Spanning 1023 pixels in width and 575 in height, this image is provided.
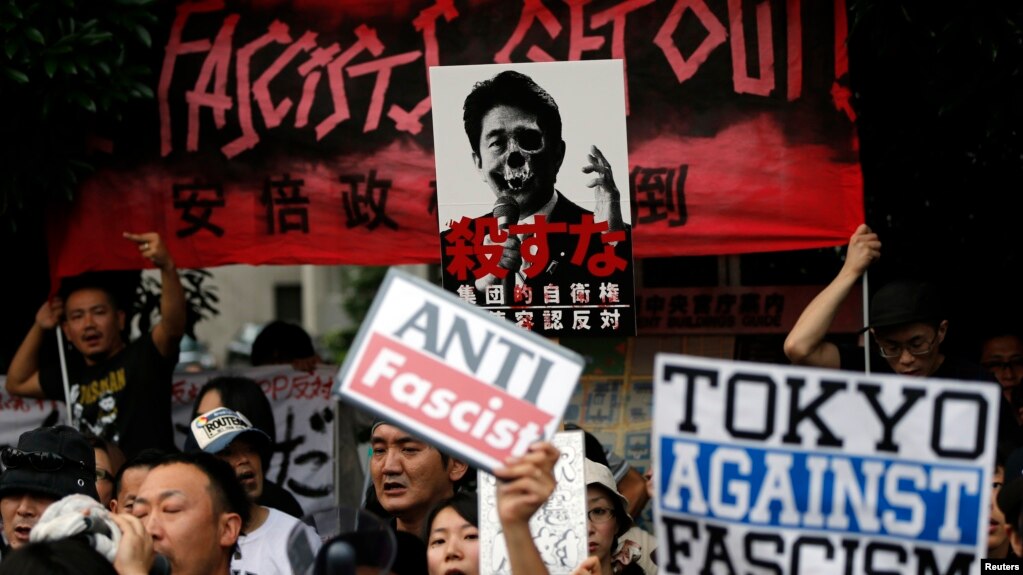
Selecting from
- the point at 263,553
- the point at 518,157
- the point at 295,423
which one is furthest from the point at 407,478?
the point at 295,423

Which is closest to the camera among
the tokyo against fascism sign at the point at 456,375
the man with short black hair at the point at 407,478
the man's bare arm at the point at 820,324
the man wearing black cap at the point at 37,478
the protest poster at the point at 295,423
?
the tokyo against fascism sign at the point at 456,375

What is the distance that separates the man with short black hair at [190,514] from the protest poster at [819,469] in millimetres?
1383

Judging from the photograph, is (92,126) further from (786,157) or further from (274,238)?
(786,157)

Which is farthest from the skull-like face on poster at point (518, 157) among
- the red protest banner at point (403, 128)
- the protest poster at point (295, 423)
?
the protest poster at point (295, 423)

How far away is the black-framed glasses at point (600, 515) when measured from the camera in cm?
475

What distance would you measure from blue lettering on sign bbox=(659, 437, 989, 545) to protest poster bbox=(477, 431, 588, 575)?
590 millimetres

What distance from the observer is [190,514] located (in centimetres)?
413

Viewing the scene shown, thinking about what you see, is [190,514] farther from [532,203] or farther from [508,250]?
[532,203]

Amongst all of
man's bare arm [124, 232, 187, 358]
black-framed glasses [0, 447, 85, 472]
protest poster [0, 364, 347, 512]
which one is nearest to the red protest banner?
man's bare arm [124, 232, 187, 358]

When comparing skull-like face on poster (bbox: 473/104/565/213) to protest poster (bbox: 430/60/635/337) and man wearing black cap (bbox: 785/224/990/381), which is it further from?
man wearing black cap (bbox: 785/224/990/381)

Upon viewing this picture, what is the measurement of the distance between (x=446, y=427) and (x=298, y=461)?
14.3ft

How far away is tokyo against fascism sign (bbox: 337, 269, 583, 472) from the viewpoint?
10.7 ft

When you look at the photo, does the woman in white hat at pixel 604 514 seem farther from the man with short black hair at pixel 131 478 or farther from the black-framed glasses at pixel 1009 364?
the black-framed glasses at pixel 1009 364

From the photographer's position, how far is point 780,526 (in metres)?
3.49
